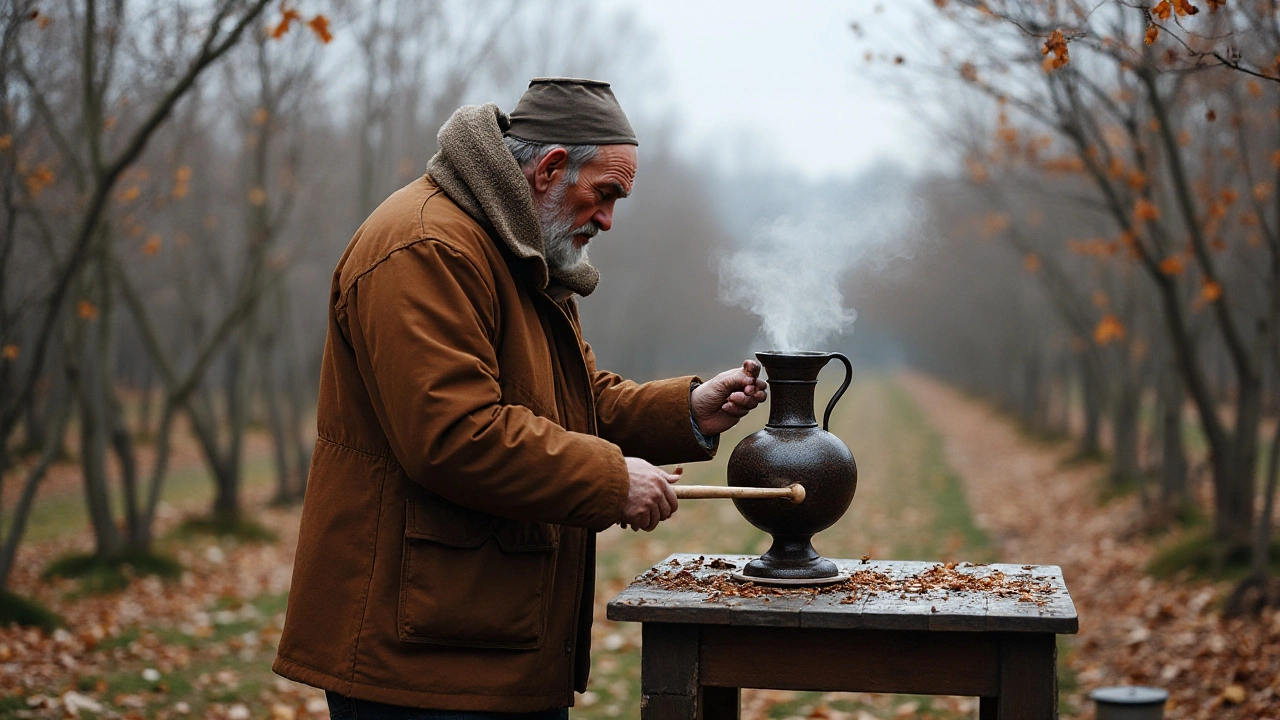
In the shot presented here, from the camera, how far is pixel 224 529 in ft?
40.7

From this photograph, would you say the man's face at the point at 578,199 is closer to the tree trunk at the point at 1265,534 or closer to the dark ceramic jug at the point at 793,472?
the dark ceramic jug at the point at 793,472

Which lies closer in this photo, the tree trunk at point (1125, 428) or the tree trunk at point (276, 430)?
the tree trunk at point (1125, 428)

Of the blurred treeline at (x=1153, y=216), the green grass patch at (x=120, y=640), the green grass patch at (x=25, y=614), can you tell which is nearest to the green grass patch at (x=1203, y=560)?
the blurred treeline at (x=1153, y=216)

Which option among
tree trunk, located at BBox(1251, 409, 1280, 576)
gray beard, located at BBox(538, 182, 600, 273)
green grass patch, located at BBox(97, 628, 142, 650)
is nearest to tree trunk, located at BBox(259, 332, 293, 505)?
green grass patch, located at BBox(97, 628, 142, 650)

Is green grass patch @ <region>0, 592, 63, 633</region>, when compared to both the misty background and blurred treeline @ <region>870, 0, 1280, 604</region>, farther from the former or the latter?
blurred treeline @ <region>870, 0, 1280, 604</region>

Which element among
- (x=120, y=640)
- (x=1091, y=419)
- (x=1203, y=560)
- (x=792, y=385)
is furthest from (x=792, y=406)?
(x=1091, y=419)

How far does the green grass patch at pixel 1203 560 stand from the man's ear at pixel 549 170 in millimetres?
6705

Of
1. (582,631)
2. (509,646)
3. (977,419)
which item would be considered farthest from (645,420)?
(977,419)

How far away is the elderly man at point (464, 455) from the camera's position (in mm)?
2805

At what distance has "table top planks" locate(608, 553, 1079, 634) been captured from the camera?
2.94 m

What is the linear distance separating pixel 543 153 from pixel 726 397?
990mm

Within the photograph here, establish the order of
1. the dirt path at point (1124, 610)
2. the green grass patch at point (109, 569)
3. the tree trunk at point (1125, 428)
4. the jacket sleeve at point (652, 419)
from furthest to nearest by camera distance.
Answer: the tree trunk at point (1125, 428)
the green grass patch at point (109, 569)
the dirt path at point (1124, 610)
the jacket sleeve at point (652, 419)

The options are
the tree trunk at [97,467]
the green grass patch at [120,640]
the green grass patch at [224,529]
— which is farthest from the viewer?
the green grass patch at [224,529]

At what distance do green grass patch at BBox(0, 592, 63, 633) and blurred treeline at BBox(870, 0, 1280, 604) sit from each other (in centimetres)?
567
